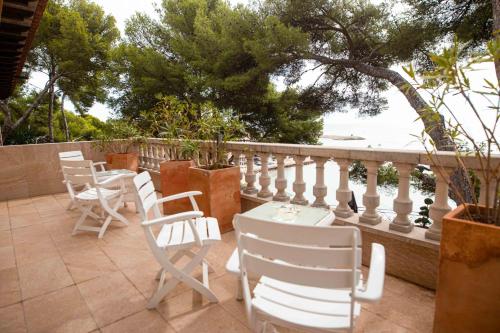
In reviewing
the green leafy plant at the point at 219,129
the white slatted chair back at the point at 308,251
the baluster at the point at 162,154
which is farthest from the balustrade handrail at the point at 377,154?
the baluster at the point at 162,154

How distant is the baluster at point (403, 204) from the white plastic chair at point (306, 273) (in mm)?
1214

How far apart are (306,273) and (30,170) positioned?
6619mm

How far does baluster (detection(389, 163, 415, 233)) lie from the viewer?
100 inches

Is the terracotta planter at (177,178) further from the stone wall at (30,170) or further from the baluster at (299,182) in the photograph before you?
the stone wall at (30,170)

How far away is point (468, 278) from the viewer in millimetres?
1639

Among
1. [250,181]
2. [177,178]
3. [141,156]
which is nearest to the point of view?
[250,181]

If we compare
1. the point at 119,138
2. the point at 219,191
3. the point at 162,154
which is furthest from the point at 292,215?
the point at 119,138

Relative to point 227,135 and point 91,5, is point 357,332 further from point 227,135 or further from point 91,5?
point 91,5

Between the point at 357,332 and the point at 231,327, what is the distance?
2.76ft

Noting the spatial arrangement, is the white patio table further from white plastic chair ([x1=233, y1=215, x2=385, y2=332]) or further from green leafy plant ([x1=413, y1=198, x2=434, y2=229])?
green leafy plant ([x1=413, y1=198, x2=434, y2=229])

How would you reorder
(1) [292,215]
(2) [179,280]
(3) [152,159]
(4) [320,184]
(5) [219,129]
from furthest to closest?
(3) [152,159]
(5) [219,129]
(4) [320,184]
(1) [292,215]
(2) [179,280]

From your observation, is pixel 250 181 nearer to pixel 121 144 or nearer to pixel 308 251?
pixel 308 251

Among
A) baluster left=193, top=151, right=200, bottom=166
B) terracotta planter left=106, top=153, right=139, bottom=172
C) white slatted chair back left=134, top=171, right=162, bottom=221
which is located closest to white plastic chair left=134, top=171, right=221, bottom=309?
white slatted chair back left=134, top=171, right=162, bottom=221

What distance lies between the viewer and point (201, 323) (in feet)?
6.83
